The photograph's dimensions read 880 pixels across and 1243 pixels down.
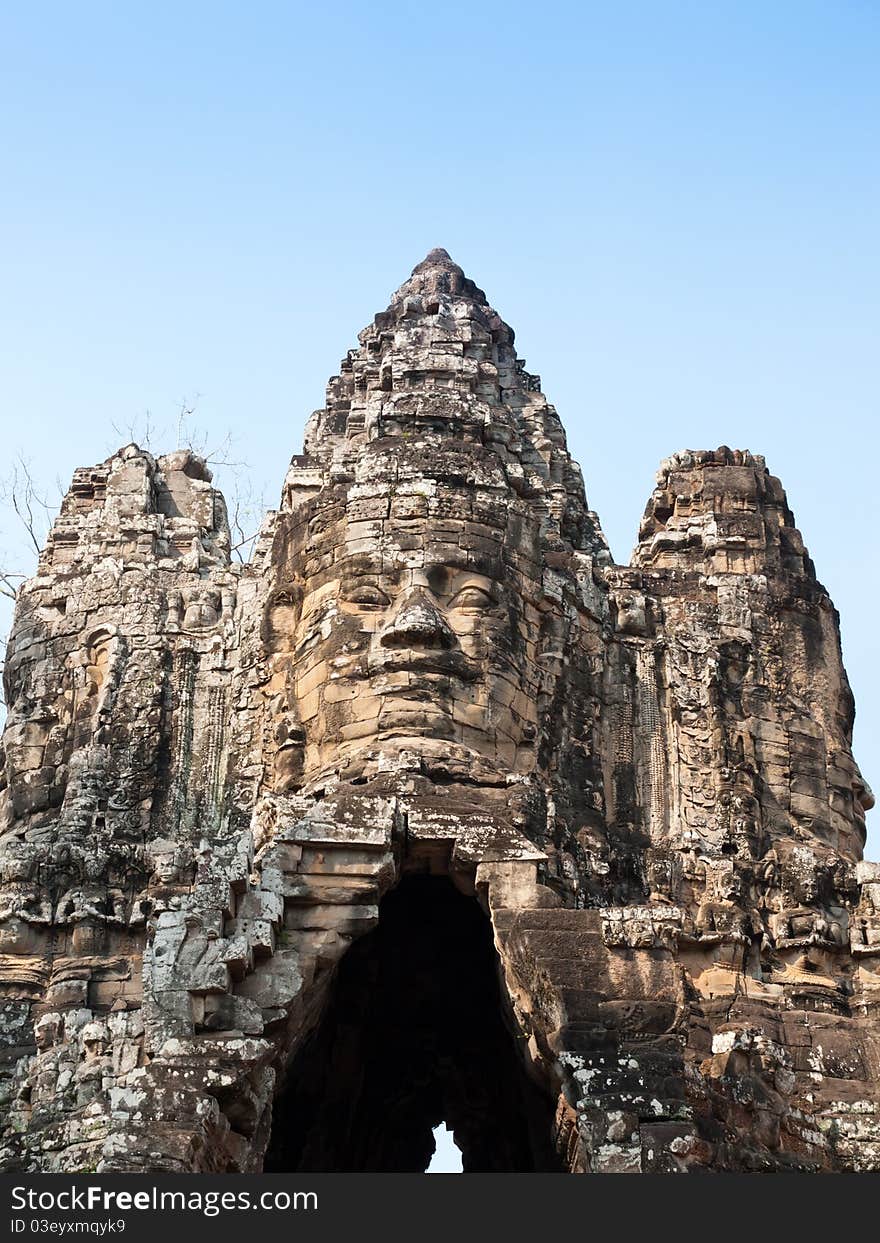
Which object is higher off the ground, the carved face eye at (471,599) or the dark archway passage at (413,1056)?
the carved face eye at (471,599)

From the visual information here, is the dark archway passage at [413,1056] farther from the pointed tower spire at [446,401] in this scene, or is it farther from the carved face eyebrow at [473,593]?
the pointed tower spire at [446,401]

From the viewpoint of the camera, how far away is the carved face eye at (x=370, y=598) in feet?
76.8

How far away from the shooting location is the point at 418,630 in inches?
894

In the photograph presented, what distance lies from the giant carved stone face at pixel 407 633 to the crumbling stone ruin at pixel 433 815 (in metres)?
0.04

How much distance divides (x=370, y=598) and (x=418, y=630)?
3.02 ft

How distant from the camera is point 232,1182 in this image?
1664 centimetres

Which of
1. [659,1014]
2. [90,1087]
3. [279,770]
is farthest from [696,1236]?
[279,770]

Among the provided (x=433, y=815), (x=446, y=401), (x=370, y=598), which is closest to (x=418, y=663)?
(x=370, y=598)

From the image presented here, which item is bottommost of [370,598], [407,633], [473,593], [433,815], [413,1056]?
[413,1056]

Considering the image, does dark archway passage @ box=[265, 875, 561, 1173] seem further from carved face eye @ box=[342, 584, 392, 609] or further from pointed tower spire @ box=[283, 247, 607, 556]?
pointed tower spire @ box=[283, 247, 607, 556]

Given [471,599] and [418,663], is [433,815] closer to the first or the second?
[418,663]

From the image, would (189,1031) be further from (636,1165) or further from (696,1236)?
(696,1236)
